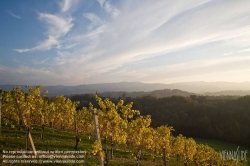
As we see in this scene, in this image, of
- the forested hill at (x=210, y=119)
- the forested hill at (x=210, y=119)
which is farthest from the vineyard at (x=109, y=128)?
the forested hill at (x=210, y=119)

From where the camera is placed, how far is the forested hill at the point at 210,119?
8994cm

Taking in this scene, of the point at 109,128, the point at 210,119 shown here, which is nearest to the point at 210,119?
the point at 210,119

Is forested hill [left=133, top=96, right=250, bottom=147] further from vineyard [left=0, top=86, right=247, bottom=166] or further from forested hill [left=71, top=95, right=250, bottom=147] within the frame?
vineyard [left=0, top=86, right=247, bottom=166]

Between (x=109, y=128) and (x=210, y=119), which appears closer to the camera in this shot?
(x=109, y=128)

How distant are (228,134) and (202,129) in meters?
13.5

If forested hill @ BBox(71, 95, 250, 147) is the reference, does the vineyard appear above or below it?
above

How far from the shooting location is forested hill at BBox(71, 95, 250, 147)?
89.9 m

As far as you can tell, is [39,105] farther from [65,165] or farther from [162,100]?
[162,100]

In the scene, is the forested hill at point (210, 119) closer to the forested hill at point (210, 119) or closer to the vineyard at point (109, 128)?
the forested hill at point (210, 119)

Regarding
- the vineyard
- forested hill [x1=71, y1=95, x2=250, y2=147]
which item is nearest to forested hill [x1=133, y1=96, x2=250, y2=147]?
forested hill [x1=71, y1=95, x2=250, y2=147]

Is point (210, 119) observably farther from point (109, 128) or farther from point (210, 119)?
point (109, 128)

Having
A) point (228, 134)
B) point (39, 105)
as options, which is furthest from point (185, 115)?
point (39, 105)

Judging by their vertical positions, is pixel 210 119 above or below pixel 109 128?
below

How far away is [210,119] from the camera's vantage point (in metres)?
109
